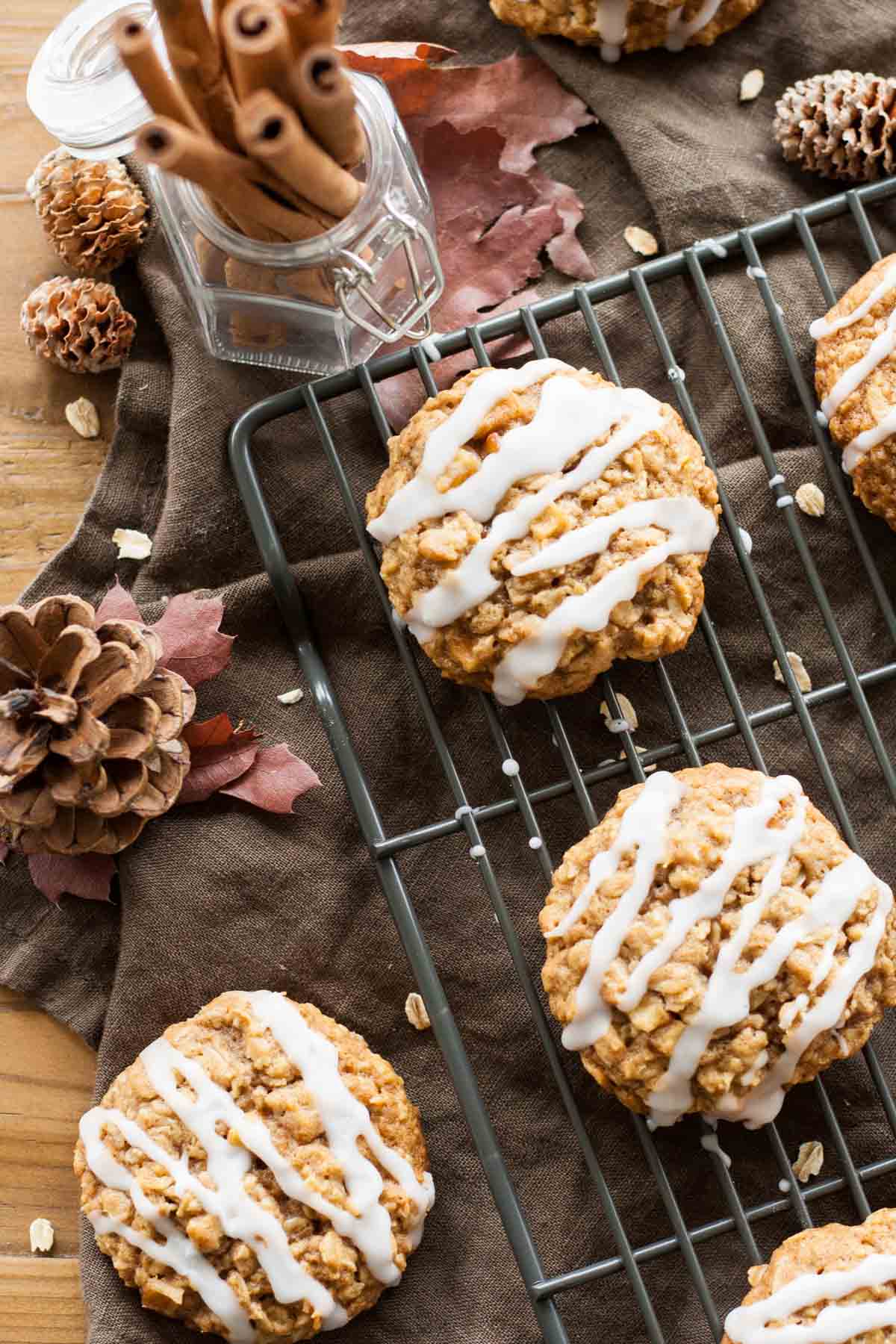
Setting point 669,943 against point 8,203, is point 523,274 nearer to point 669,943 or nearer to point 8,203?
point 8,203

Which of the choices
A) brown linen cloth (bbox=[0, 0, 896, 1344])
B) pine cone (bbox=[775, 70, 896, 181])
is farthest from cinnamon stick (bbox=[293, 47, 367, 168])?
pine cone (bbox=[775, 70, 896, 181])

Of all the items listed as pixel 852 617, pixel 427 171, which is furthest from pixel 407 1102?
pixel 427 171

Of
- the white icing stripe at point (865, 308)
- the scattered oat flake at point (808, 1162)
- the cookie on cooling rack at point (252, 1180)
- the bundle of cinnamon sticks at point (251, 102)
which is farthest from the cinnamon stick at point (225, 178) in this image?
the scattered oat flake at point (808, 1162)

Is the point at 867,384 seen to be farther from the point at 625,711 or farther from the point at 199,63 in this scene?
the point at 199,63

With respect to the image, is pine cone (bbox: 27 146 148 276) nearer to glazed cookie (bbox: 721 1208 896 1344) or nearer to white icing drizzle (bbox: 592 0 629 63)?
white icing drizzle (bbox: 592 0 629 63)

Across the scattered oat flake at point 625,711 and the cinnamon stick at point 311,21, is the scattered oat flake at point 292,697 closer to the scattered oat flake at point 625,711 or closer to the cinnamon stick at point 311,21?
the scattered oat flake at point 625,711

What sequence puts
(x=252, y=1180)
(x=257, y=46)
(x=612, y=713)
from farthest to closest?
1. (x=612, y=713)
2. (x=252, y=1180)
3. (x=257, y=46)

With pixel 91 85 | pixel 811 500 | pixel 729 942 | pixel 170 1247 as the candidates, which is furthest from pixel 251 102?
pixel 170 1247
